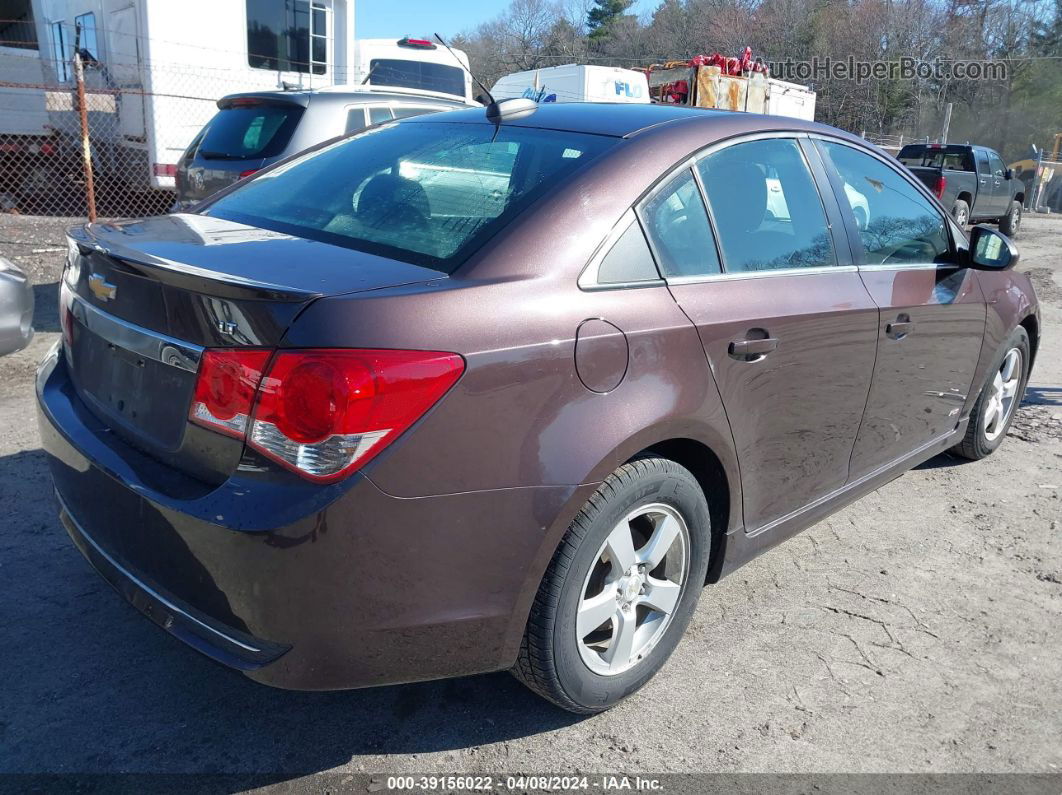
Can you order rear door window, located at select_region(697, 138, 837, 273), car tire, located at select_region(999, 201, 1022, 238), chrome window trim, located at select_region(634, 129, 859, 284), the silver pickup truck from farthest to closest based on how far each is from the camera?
car tire, located at select_region(999, 201, 1022, 238) → the silver pickup truck → rear door window, located at select_region(697, 138, 837, 273) → chrome window trim, located at select_region(634, 129, 859, 284)

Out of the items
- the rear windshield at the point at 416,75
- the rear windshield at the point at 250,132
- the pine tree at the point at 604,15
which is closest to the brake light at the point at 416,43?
the rear windshield at the point at 416,75

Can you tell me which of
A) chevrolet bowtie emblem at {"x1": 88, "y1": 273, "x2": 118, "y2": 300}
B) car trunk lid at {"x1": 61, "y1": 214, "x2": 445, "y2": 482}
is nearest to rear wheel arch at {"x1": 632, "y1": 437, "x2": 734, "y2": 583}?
car trunk lid at {"x1": 61, "y1": 214, "x2": 445, "y2": 482}

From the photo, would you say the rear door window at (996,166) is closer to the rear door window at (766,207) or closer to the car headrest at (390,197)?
the rear door window at (766,207)

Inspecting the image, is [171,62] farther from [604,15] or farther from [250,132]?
[604,15]

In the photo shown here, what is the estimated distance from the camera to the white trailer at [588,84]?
1694cm

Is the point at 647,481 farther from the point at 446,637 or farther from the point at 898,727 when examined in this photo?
the point at 898,727

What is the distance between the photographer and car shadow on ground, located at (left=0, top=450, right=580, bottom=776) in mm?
2316

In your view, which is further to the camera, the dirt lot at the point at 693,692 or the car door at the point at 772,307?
the car door at the point at 772,307

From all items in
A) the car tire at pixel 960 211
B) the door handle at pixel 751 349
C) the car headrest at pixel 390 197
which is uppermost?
the car headrest at pixel 390 197

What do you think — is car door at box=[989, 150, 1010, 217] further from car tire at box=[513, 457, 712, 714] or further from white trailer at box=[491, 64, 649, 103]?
car tire at box=[513, 457, 712, 714]

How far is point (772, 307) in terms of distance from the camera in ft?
8.98

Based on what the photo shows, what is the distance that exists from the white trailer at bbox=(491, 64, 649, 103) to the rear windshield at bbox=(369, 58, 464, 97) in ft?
7.28

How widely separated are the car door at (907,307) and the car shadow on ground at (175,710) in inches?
69.1

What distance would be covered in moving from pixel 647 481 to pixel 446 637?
2.21ft
